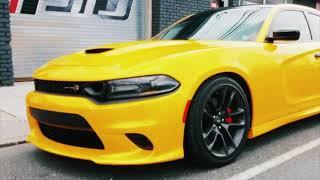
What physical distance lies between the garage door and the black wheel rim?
5.78 m

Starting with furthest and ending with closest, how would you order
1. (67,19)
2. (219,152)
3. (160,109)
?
1. (67,19)
2. (219,152)
3. (160,109)

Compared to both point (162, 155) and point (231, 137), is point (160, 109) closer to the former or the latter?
point (162, 155)

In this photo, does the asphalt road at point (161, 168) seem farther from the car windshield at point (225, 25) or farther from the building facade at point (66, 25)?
the building facade at point (66, 25)

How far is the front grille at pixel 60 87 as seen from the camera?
3631 mm

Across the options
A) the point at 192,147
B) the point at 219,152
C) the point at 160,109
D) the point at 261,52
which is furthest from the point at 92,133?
the point at 261,52

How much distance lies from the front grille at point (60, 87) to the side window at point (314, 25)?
302cm

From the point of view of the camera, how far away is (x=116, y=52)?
410cm

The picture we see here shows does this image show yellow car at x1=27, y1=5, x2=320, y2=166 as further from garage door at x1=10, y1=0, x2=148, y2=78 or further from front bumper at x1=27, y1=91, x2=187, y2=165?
garage door at x1=10, y1=0, x2=148, y2=78

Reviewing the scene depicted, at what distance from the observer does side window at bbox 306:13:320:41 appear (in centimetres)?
550

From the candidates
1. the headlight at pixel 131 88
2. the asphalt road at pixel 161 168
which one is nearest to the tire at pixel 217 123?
the asphalt road at pixel 161 168

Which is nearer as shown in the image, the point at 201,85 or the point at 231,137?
the point at 201,85

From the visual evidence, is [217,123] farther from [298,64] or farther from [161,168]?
[298,64]

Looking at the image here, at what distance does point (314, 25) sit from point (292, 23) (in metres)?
0.51

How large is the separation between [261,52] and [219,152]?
1067 mm
